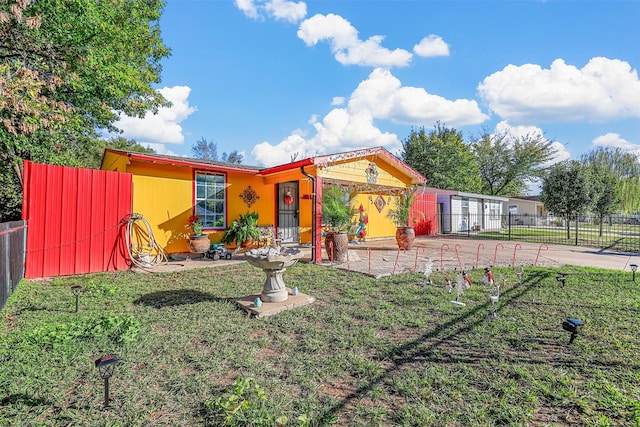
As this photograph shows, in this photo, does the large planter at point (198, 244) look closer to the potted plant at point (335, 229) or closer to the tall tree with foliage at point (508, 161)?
the potted plant at point (335, 229)

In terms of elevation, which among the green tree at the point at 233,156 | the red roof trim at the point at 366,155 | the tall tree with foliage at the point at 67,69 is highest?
the green tree at the point at 233,156

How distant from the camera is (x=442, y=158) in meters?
23.9

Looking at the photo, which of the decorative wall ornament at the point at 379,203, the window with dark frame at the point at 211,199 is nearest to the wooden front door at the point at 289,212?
the window with dark frame at the point at 211,199

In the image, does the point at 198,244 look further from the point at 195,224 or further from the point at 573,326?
the point at 573,326

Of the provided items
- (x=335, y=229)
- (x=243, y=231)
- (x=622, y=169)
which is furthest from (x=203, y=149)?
(x=622, y=169)

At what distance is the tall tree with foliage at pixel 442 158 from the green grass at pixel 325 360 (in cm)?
2009

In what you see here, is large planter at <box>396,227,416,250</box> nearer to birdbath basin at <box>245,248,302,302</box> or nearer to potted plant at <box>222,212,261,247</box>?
potted plant at <box>222,212,261,247</box>

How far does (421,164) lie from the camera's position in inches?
974

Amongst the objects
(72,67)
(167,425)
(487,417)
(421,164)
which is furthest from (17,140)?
(421,164)

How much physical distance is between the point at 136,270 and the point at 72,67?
17.9 ft

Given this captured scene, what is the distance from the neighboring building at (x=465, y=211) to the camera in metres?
17.6

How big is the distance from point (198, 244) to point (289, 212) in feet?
12.0

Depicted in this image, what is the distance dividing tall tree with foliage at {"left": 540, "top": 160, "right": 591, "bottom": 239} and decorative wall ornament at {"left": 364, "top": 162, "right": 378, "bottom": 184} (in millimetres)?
9169

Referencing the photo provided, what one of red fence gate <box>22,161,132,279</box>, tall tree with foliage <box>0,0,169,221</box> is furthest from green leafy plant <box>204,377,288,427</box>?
red fence gate <box>22,161,132,279</box>
